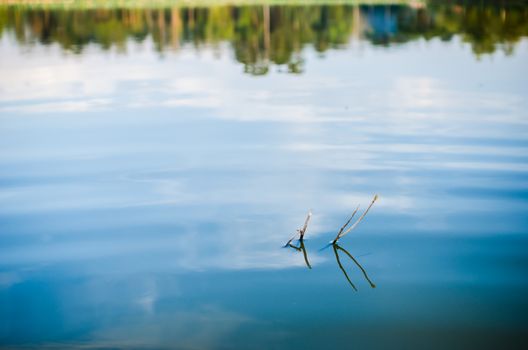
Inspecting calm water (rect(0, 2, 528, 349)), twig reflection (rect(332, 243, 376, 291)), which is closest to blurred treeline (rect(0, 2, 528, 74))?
calm water (rect(0, 2, 528, 349))

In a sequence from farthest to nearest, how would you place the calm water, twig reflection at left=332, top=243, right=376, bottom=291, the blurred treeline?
the blurred treeline → twig reflection at left=332, top=243, right=376, bottom=291 → the calm water

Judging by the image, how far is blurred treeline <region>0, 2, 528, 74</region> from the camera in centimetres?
2694

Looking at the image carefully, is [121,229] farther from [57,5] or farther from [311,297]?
[57,5]

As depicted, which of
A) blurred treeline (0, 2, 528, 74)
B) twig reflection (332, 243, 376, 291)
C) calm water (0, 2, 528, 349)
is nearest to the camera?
calm water (0, 2, 528, 349)

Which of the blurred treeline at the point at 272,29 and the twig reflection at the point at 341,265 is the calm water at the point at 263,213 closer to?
the twig reflection at the point at 341,265

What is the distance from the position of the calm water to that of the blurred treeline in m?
6.87

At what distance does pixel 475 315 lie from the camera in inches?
173

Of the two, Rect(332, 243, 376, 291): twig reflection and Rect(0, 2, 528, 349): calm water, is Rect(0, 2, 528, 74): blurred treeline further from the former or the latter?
Rect(332, 243, 376, 291): twig reflection

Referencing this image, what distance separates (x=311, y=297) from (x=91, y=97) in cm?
1082

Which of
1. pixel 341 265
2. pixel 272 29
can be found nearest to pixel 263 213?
pixel 341 265

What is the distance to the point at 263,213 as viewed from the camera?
642 cm

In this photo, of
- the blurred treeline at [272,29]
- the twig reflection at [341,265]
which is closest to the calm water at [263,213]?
the twig reflection at [341,265]

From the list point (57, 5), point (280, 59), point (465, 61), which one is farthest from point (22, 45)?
point (57, 5)

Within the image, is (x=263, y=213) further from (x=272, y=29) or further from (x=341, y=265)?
(x=272, y=29)
